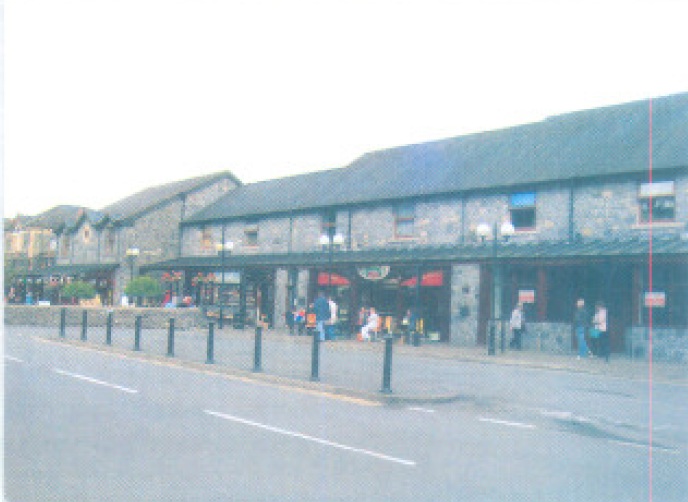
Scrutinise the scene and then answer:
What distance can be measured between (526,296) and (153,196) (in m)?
29.4

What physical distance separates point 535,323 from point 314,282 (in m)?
10.9

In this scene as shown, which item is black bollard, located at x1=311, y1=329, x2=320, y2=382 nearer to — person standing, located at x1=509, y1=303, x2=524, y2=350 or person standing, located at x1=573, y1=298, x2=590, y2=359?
person standing, located at x1=573, y1=298, x2=590, y2=359

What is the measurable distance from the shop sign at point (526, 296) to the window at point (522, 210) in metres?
2.27

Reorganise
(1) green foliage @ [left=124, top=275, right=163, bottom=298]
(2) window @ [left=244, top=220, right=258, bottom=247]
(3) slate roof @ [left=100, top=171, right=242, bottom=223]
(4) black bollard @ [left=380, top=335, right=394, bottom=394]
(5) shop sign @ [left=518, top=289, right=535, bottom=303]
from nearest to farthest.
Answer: (4) black bollard @ [left=380, top=335, right=394, bottom=394] → (5) shop sign @ [left=518, top=289, right=535, bottom=303] → (1) green foliage @ [left=124, top=275, right=163, bottom=298] → (2) window @ [left=244, top=220, right=258, bottom=247] → (3) slate roof @ [left=100, top=171, right=242, bottom=223]

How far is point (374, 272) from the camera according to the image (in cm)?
2847

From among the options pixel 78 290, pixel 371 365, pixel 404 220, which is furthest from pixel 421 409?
pixel 78 290

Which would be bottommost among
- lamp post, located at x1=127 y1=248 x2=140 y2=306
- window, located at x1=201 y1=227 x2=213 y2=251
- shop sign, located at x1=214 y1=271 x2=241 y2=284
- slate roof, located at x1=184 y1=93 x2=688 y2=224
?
shop sign, located at x1=214 y1=271 x2=241 y2=284

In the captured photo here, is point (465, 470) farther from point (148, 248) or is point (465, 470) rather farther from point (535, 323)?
point (148, 248)

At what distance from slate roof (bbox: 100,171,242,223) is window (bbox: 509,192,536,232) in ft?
76.0

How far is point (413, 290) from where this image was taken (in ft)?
92.7

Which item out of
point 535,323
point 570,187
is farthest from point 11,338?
point 570,187

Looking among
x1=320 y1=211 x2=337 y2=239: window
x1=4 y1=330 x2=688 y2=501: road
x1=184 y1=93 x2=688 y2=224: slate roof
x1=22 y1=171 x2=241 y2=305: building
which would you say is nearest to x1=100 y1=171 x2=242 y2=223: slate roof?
x1=22 y1=171 x2=241 y2=305: building

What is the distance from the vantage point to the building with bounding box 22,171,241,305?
41125 mm

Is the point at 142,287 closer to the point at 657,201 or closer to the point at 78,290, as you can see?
the point at 78,290
